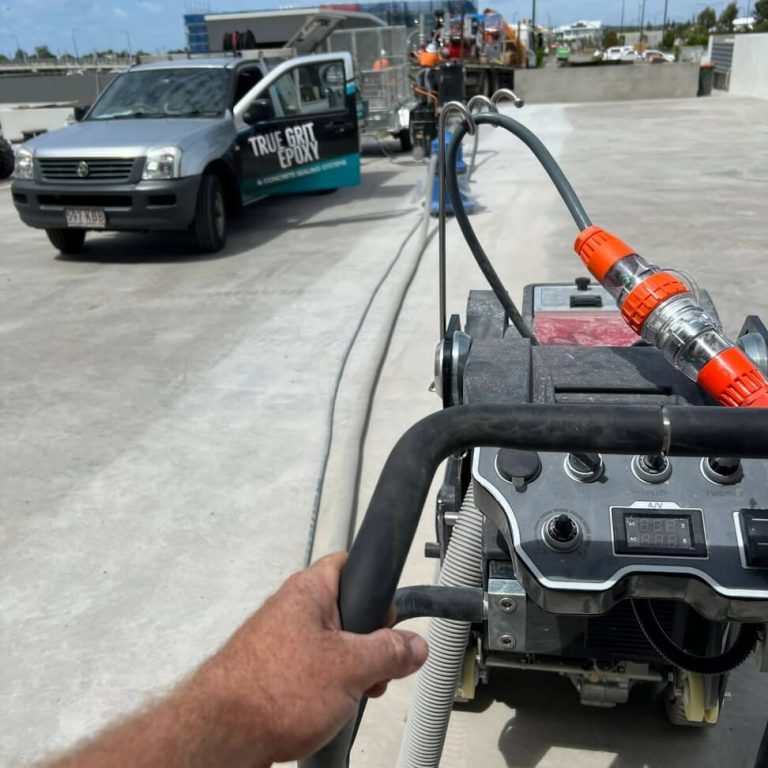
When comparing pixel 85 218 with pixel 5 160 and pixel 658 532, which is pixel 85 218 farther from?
pixel 5 160

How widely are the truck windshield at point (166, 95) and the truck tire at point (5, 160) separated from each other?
578 centimetres

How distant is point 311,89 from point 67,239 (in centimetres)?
343

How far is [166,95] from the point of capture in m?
8.66

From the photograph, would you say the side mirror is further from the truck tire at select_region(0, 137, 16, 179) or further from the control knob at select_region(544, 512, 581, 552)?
the control knob at select_region(544, 512, 581, 552)

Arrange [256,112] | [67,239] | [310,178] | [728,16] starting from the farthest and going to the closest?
[728,16]
[310,178]
[256,112]
[67,239]

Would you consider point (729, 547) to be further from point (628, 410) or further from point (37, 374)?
point (37, 374)

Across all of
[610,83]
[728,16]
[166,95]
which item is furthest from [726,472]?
[728,16]

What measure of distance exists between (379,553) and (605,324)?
1.57 metres

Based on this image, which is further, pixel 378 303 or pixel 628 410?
pixel 378 303

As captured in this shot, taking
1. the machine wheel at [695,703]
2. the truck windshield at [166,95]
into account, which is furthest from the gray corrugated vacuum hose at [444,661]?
the truck windshield at [166,95]

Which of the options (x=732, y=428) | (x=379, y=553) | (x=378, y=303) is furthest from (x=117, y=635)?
(x=378, y=303)

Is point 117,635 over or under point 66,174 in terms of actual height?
under

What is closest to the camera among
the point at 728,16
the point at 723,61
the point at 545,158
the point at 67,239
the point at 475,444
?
the point at 475,444

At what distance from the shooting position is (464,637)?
5.89 feet
